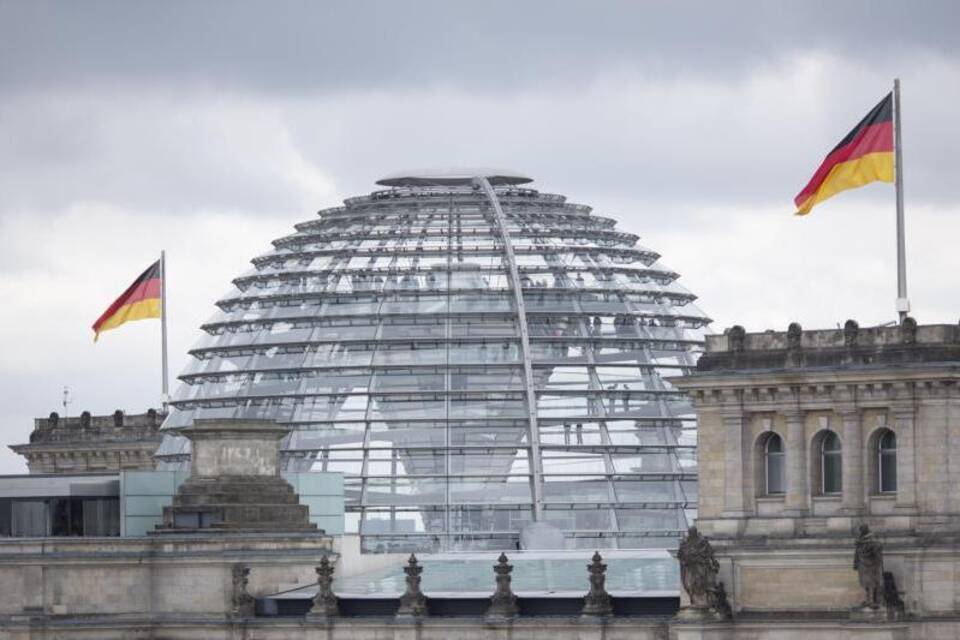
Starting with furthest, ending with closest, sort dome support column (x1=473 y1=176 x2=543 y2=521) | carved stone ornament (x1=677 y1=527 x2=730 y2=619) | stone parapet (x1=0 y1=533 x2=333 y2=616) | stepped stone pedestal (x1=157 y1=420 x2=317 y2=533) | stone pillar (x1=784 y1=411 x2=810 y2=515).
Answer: dome support column (x1=473 y1=176 x2=543 y2=521), stepped stone pedestal (x1=157 y1=420 x2=317 y2=533), stone parapet (x1=0 y1=533 x2=333 y2=616), stone pillar (x1=784 y1=411 x2=810 y2=515), carved stone ornament (x1=677 y1=527 x2=730 y2=619)

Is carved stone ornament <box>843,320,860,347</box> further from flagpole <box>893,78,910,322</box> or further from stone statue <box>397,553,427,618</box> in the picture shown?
stone statue <box>397,553,427,618</box>

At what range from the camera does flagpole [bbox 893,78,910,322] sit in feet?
344

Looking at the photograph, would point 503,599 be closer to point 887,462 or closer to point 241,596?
point 241,596

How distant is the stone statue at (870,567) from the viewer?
100 m

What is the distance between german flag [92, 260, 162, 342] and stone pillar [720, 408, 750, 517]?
3953cm

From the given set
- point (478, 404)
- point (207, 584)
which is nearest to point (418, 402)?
point (478, 404)

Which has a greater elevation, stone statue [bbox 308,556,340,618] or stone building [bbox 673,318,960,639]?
stone building [bbox 673,318,960,639]

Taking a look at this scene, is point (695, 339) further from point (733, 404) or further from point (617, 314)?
point (733, 404)

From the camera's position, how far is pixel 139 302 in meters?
141

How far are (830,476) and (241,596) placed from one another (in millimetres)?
20127

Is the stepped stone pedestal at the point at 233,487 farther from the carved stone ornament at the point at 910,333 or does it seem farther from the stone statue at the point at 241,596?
the carved stone ornament at the point at 910,333

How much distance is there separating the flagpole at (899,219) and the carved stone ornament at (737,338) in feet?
12.8

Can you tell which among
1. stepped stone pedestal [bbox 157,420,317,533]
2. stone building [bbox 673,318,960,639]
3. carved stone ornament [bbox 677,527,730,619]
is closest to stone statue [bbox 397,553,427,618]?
stepped stone pedestal [bbox 157,420,317,533]

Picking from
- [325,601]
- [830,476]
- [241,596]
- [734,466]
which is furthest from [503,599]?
[830,476]
